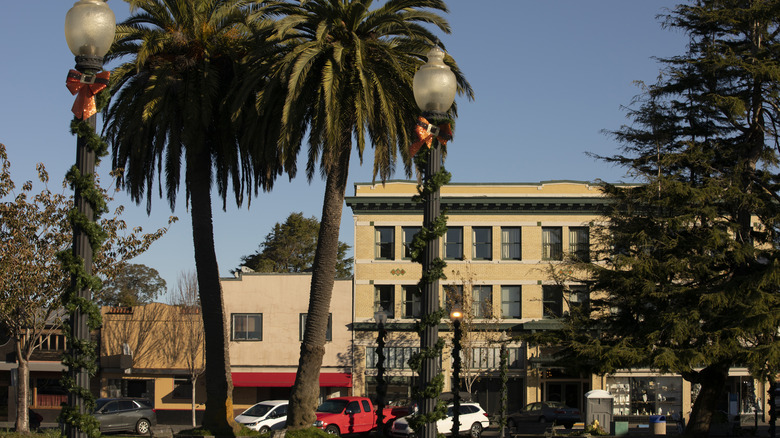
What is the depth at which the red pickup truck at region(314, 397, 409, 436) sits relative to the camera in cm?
3525

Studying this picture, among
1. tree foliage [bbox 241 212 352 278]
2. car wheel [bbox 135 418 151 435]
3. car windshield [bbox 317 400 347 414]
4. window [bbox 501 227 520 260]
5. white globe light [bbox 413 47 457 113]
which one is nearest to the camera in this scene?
white globe light [bbox 413 47 457 113]

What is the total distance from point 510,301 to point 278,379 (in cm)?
1492

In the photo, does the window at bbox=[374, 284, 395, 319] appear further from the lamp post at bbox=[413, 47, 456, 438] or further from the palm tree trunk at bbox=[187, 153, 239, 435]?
the lamp post at bbox=[413, 47, 456, 438]

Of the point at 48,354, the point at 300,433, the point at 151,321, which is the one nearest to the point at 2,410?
the point at 48,354

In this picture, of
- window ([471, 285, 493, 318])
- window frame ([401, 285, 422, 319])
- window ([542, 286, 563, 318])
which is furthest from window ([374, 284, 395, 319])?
window ([542, 286, 563, 318])

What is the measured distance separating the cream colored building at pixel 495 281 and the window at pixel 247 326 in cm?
601

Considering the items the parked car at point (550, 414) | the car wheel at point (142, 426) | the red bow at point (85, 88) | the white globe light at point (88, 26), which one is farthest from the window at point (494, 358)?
the white globe light at point (88, 26)

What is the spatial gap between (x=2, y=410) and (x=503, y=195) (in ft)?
112

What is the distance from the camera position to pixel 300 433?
82.9ft

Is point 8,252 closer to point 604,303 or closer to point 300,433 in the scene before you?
point 300,433

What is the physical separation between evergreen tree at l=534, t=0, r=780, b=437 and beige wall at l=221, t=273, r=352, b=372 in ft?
66.5

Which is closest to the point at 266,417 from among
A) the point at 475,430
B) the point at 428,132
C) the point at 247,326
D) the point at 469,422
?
the point at 469,422

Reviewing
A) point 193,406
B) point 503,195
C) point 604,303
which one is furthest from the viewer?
point 503,195

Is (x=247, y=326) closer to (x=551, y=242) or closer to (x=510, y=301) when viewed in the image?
(x=510, y=301)
